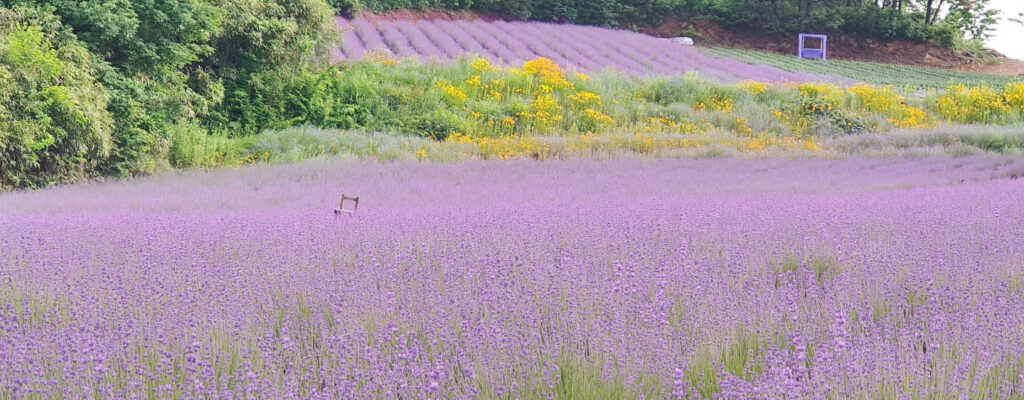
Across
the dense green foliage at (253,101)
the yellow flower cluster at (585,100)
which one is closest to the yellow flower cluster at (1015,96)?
the dense green foliage at (253,101)

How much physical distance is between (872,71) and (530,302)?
27.2m

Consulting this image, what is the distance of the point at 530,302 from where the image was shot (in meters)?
3.21

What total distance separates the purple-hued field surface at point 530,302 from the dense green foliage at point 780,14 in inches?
1057

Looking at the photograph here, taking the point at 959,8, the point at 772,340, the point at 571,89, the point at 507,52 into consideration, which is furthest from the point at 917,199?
the point at 959,8

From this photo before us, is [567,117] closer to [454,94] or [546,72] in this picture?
[454,94]

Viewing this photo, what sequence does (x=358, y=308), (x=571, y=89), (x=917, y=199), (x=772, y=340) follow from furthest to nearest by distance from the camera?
1. (x=571, y=89)
2. (x=917, y=199)
3. (x=358, y=308)
4. (x=772, y=340)

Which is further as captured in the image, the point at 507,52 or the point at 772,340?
the point at 507,52

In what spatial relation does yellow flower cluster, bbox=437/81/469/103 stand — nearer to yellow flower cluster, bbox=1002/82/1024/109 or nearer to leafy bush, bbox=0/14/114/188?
leafy bush, bbox=0/14/114/188

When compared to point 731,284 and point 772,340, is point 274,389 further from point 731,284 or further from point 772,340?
point 731,284

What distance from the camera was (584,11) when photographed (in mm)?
33000

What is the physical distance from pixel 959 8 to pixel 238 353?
126 ft

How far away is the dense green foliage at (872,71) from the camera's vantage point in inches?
969

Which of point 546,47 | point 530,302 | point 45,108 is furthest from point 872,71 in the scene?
point 530,302

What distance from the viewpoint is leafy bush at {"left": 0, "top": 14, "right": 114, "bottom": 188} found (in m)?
9.50
